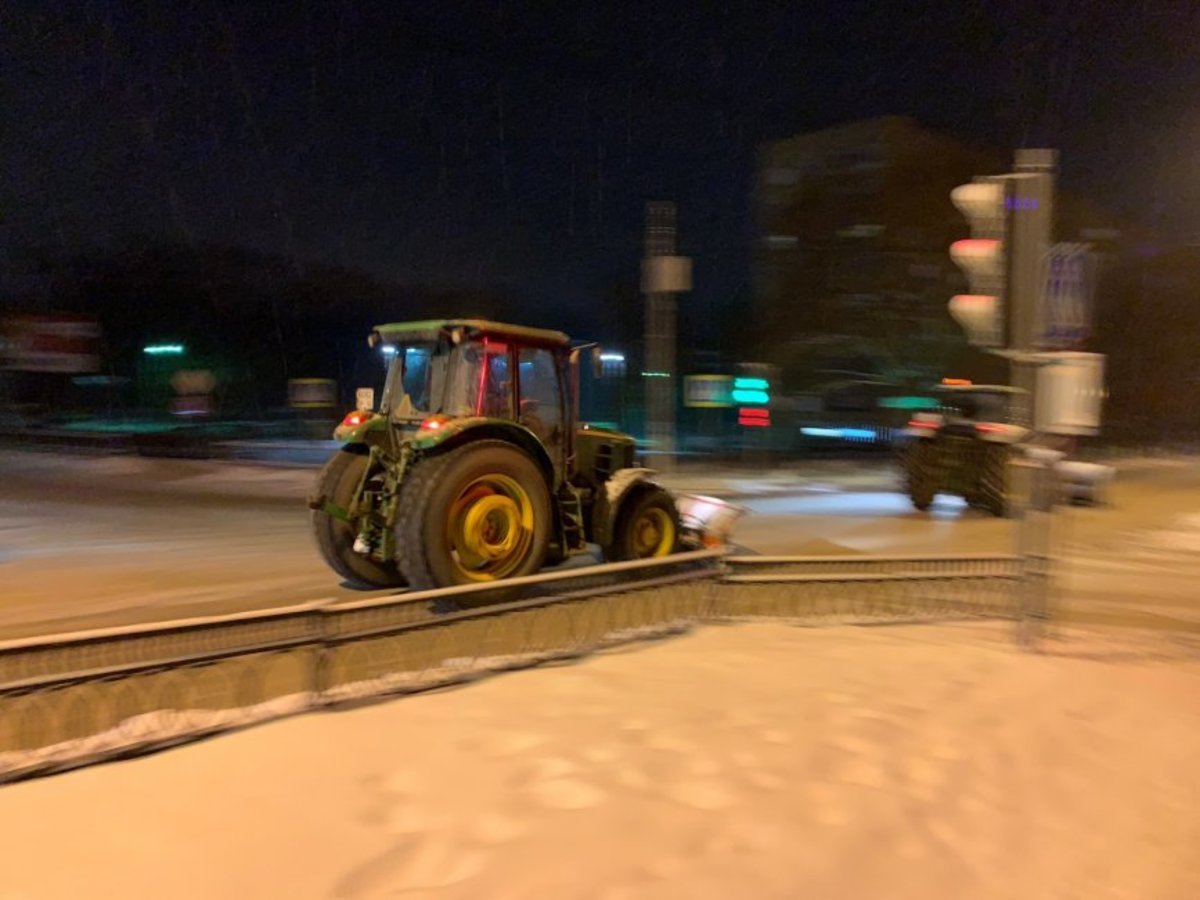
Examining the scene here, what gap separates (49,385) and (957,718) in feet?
182

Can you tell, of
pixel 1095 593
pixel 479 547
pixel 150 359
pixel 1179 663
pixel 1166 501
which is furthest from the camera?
pixel 150 359

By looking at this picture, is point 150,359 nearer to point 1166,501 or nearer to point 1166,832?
point 1166,501

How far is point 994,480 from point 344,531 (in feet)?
35.3

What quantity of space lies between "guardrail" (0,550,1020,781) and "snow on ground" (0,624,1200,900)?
1.87ft

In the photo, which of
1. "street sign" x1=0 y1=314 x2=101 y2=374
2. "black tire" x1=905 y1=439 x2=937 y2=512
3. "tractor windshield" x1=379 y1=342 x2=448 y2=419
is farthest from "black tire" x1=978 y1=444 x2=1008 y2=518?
"street sign" x1=0 y1=314 x2=101 y2=374

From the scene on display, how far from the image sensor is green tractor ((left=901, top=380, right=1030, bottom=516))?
1495 centimetres

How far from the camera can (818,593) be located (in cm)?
762

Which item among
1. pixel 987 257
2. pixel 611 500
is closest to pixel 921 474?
pixel 611 500

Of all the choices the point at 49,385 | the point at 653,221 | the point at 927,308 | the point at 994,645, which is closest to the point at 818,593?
the point at 994,645

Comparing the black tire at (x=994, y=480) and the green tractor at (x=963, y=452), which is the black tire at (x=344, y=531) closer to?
the green tractor at (x=963, y=452)

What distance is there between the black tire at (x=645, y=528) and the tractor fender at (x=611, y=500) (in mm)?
71

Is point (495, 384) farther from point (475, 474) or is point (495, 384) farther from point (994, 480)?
point (994, 480)

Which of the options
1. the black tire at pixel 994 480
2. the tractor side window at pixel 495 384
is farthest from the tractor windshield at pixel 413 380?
the black tire at pixel 994 480

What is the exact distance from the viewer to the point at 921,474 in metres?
15.5
